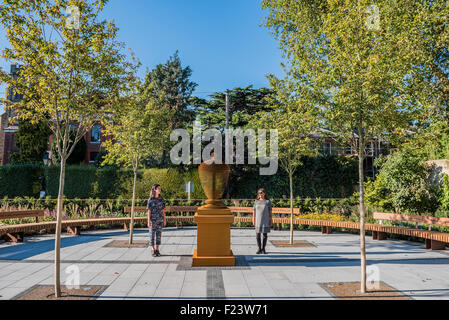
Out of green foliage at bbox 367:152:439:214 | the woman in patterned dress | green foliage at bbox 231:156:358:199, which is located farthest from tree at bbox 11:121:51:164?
green foliage at bbox 367:152:439:214

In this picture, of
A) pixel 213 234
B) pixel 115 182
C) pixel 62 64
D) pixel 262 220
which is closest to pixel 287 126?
pixel 262 220

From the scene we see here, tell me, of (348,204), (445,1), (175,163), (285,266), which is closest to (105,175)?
(175,163)

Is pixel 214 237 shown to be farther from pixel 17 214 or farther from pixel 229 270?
pixel 17 214

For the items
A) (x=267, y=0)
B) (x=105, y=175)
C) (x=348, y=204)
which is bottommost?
(x=348, y=204)

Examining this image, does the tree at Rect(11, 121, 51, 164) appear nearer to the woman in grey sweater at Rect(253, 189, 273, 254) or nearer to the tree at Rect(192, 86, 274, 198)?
the tree at Rect(192, 86, 274, 198)

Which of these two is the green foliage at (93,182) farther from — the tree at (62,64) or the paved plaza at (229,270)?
the tree at (62,64)

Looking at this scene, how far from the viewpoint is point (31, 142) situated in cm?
2848

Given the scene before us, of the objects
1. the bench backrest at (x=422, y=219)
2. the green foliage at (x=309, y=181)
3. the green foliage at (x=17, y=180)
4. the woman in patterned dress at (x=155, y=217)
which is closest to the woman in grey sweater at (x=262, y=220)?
the woman in patterned dress at (x=155, y=217)

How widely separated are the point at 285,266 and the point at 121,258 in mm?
3986

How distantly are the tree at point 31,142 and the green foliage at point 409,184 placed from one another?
91.1ft

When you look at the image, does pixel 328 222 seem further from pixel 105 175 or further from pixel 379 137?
pixel 105 175

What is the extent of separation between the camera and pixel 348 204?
16.5m

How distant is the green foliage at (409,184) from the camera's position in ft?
41.8
